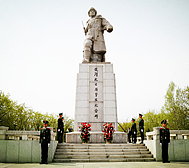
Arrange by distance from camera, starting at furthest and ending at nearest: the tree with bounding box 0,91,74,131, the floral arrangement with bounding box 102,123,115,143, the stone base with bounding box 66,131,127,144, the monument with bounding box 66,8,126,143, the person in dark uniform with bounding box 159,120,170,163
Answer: the tree with bounding box 0,91,74,131 < the monument with bounding box 66,8,126,143 < the stone base with bounding box 66,131,127,144 < the floral arrangement with bounding box 102,123,115,143 < the person in dark uniform with bounding box 159,120,170,163

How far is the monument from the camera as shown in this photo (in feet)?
37.1

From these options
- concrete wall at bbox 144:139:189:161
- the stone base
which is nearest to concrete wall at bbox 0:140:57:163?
the stone base

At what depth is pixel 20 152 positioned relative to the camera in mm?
7379

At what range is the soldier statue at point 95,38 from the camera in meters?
13.0

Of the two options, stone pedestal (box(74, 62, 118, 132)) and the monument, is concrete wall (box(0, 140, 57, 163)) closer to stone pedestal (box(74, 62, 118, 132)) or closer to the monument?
the monument

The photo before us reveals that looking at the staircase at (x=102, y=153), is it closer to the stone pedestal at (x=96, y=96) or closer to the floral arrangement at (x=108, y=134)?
the floral arrangement at (x=108, y=134)

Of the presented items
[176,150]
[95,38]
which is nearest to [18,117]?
[95,38]

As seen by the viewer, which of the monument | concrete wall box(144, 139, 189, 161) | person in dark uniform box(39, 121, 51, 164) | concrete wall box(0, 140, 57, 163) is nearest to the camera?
person in dark uniform box(39, 121, 51, 164)

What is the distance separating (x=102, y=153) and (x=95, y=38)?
7382 mm

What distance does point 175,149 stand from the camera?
25.5 feet

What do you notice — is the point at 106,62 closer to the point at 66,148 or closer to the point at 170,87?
the point at 66,148

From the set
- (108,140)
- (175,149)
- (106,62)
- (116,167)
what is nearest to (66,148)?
(108,140)

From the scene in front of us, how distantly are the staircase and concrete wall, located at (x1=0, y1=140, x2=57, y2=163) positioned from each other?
28.7 inches

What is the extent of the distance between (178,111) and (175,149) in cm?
1651
